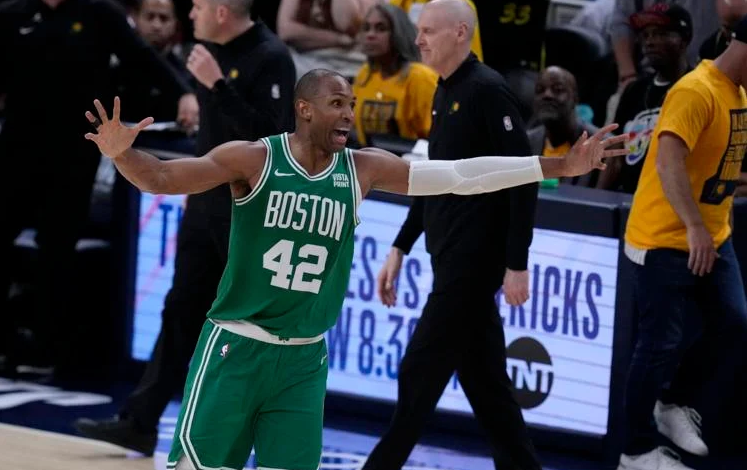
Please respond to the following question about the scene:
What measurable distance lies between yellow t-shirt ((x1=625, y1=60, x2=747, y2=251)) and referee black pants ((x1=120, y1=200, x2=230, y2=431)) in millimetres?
1857

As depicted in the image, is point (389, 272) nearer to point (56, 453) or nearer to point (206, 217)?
point (206, 217)

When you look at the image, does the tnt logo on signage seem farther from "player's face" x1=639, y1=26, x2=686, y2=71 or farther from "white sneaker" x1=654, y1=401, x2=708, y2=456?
"player's face" x1=639, y1=26, x2=686, y2=71

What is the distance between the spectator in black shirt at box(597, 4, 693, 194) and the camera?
304 inches

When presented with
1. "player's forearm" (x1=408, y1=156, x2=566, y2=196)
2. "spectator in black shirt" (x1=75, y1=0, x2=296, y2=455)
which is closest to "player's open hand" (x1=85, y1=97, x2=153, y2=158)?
"player's forearm" (x1=408, y1=156, x2=566, y2=196)

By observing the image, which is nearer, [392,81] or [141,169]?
[141,169]

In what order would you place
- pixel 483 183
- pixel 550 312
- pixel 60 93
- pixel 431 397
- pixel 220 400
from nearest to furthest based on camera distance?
pixel 220 400, pixel 483 183, pixel 431 397, pixel 550 312, pixel 60 93

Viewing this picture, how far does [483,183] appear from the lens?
5.23 metres

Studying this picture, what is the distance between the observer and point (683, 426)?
22.6ft

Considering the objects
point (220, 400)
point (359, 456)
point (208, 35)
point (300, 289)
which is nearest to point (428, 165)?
point (300, 289)

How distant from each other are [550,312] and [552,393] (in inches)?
→ 15.0

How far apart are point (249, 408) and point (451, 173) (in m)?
1.05

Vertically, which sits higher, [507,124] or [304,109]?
[304,109]

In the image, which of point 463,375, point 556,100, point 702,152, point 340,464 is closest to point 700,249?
point 702,152

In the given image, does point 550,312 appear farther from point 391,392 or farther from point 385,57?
point 385,57
